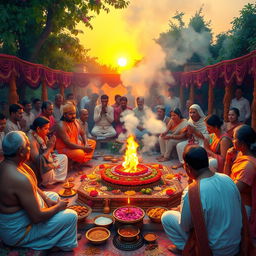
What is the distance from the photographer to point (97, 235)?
418cm

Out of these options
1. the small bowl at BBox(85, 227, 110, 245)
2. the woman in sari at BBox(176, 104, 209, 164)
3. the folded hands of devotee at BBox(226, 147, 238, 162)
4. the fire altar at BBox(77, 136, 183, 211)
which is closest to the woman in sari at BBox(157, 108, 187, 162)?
the woman in sari at BBox(176, 104, 209, 164)

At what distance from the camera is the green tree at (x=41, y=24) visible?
10.9 m

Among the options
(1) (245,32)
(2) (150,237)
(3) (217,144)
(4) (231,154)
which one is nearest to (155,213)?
(2) (150,237)

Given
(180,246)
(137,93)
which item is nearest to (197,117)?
(180,246)

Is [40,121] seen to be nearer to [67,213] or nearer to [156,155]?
[67,213]

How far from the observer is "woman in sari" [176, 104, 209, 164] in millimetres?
7980

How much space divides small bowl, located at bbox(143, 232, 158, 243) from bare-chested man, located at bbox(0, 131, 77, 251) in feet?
4.20

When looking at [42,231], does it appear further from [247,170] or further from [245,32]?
[245,32]

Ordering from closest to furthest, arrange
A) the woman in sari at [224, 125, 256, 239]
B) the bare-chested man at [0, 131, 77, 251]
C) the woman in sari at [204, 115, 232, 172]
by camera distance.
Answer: the bare-chested man at [0, 131, 77, 251] < the woman in sari at [224, 125, 256, 239] < the woman in sari at [204, 115, 232, 172]

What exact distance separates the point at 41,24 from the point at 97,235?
530 inches

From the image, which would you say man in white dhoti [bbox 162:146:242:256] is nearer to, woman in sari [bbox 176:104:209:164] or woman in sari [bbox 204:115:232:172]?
woman in sari [bbox 204:115:232:172]

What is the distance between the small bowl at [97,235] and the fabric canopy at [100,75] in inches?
Result: 247

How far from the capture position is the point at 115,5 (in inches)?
551

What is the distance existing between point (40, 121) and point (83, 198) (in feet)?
6.85
